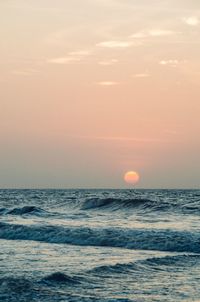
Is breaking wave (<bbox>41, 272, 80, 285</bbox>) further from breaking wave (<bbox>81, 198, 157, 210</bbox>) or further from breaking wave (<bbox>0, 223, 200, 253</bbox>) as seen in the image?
breaking wave (<bbox>81, 198, 157, 210</bbox>)

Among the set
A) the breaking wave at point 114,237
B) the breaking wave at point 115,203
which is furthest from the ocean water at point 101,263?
the breaking wave at point 115,203

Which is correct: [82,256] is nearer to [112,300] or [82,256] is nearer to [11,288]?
[11,288]

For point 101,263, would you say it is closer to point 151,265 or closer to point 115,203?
point 151,265

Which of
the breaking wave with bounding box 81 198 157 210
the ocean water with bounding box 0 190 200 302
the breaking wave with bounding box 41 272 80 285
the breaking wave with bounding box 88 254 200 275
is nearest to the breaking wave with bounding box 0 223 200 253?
the ocean water with bounding box 0 190 200 302

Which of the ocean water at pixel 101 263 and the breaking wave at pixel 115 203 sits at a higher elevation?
the breaking wave at pixel 115 203

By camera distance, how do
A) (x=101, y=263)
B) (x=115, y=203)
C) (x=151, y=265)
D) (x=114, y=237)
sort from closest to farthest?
(x=151, y=265) < (x=101, y=263) < (x=114, y=237) < (x=115, y=203)

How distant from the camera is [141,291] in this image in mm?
14633

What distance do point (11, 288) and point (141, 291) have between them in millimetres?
3477

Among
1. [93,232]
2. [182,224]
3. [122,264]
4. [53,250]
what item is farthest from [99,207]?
[122,264]

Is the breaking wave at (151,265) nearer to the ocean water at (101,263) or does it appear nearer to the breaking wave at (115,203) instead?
the ocean water at (101,263)


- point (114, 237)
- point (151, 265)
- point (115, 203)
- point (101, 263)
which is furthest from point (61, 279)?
point (115, 203)

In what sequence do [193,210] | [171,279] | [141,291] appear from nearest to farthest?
1. [141,291]
2. [171,279]
3. [193,210]

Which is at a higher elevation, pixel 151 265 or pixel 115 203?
pixel 115 203

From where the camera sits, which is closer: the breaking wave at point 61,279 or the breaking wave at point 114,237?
the breaking wave at point 61,279
